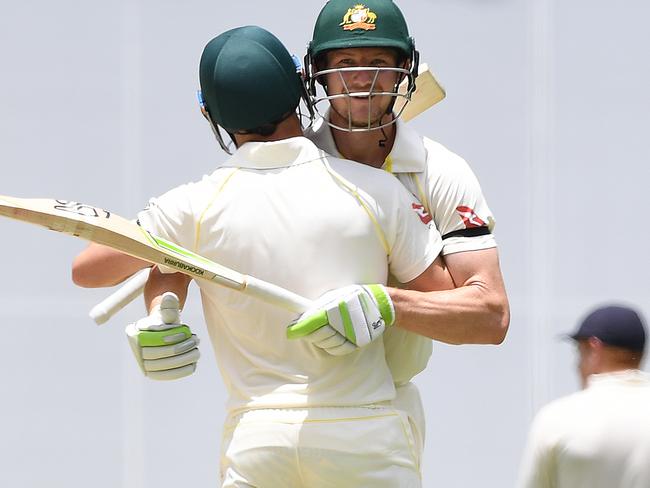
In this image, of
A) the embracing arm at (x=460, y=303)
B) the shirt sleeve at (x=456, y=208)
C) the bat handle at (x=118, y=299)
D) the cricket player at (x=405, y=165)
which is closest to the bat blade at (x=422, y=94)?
the cricket player at (x=405, y=165)

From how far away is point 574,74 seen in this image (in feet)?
15.3

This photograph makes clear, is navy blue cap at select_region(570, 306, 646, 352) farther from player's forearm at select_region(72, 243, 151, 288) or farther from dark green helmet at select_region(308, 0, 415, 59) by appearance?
player's forearm at select_region(72, 243, 151, 288)

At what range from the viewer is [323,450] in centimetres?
239

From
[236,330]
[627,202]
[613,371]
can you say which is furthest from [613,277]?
[236,330]

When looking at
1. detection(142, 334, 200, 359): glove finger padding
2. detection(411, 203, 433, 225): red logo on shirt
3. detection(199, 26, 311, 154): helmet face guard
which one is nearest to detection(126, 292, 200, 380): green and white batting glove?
detection(142, 334, 200, 359): glove finger padding

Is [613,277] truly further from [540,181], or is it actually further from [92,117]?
[92,117]

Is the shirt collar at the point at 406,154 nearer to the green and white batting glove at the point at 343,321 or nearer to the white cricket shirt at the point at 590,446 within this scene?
the green and white batting glove at the point at 343,321

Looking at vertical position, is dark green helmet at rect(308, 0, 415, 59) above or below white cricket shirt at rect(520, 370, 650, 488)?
above

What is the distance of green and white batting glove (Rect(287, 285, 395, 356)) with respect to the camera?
232 centimetres

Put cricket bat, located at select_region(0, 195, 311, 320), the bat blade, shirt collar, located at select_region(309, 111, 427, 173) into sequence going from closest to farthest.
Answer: cricket bat, located at select_region(0, 195, 311, 320), shirt collar, located at select_region(309, 111, 427, 173), the bat blade

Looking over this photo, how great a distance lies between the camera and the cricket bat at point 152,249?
2.31m

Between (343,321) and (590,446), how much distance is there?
1.56 ft

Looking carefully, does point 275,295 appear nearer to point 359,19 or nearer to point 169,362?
point 169,362

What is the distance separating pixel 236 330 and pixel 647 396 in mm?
708
